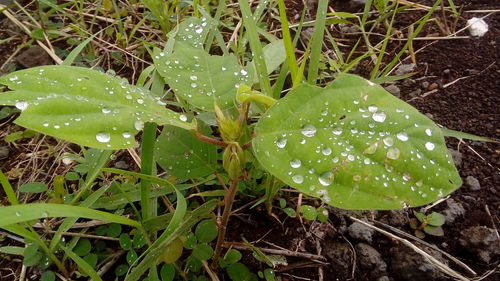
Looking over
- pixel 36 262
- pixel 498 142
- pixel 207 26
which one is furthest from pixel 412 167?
pixel 36 262

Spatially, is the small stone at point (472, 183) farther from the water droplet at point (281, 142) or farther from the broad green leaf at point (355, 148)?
the water droplet at point (281, 142)

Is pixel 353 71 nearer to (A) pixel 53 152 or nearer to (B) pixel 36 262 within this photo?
(A) pixel 53 152

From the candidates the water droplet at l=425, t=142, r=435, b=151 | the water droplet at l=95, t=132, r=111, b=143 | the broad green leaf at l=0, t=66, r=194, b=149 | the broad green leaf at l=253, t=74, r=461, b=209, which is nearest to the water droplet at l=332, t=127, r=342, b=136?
the broad green leaf at l=253, t=74, r=461, b=209

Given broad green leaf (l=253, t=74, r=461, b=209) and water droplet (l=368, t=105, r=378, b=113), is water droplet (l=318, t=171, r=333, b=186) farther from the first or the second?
water droplet (l=368, t=105, r=378, b=113)

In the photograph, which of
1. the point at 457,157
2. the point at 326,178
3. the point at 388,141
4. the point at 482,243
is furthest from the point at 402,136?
the point at 457,157

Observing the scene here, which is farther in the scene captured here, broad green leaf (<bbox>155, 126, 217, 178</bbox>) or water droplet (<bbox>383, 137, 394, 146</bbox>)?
broad green leaf (<bbox>155, 126, 217, 178</bbox>)
